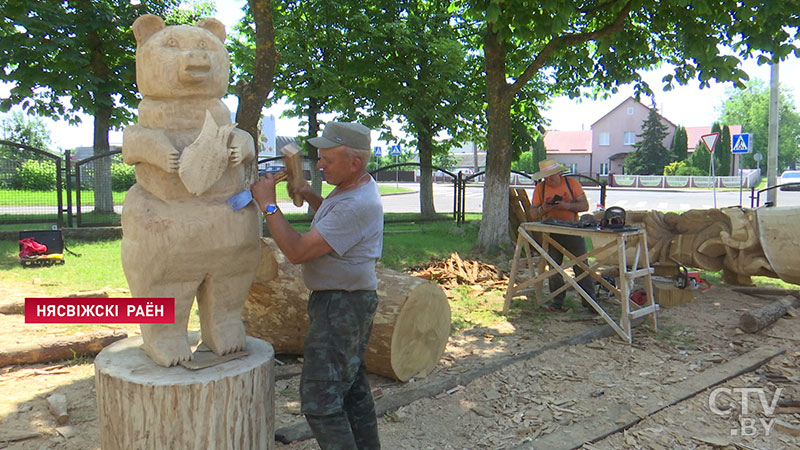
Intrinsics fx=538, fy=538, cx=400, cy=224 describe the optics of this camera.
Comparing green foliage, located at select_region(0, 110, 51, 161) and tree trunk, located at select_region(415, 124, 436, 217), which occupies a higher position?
green foliage, located at select_region(0, 110, 51, 161)

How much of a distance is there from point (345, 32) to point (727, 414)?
32.3ft

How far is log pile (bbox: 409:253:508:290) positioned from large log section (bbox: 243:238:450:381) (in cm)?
281

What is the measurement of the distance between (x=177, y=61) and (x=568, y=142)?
4690 cm

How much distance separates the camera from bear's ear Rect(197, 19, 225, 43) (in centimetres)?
257

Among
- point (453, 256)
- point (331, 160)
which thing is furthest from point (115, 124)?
point (331, 160)

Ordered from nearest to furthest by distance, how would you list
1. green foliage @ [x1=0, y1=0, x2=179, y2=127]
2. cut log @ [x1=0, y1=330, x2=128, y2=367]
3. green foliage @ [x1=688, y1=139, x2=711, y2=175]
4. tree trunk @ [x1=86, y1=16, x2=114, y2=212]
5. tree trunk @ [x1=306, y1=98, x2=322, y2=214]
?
cut log @ [x1=0, y1=330, x2=128, y2=367]
green foliage @ [x1=0, y1=0, x2=179, y2=127]
tree trunk @ [x1=86, y1=16, x2=114, y2=212]
tree trunk @ [x1=306, y1=98, x2=322, y2=214]
green foliage @ [x1=688, y1=139, x2=711, y2=175]

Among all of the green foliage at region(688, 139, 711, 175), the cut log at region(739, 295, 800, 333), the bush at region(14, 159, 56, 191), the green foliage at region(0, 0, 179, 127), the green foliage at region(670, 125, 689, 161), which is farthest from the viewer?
the green foliage at region(670, 125, 689, 161)

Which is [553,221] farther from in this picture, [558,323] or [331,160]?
[331,160]

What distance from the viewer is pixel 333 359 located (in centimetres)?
224

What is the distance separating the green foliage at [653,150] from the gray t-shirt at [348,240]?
39054mm

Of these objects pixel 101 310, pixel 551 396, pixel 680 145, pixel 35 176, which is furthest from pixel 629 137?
pixel 101 310

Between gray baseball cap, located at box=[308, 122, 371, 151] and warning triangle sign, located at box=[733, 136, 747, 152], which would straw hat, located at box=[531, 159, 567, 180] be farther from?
warning triangle sign, located at box=[733, 136, 747, 152]

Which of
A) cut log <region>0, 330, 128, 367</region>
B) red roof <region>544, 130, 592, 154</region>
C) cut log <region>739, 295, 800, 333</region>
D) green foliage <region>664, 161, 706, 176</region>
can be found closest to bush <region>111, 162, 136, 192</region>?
cut log <region>0, 330, 128, 367</region>

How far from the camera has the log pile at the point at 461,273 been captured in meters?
6.80
